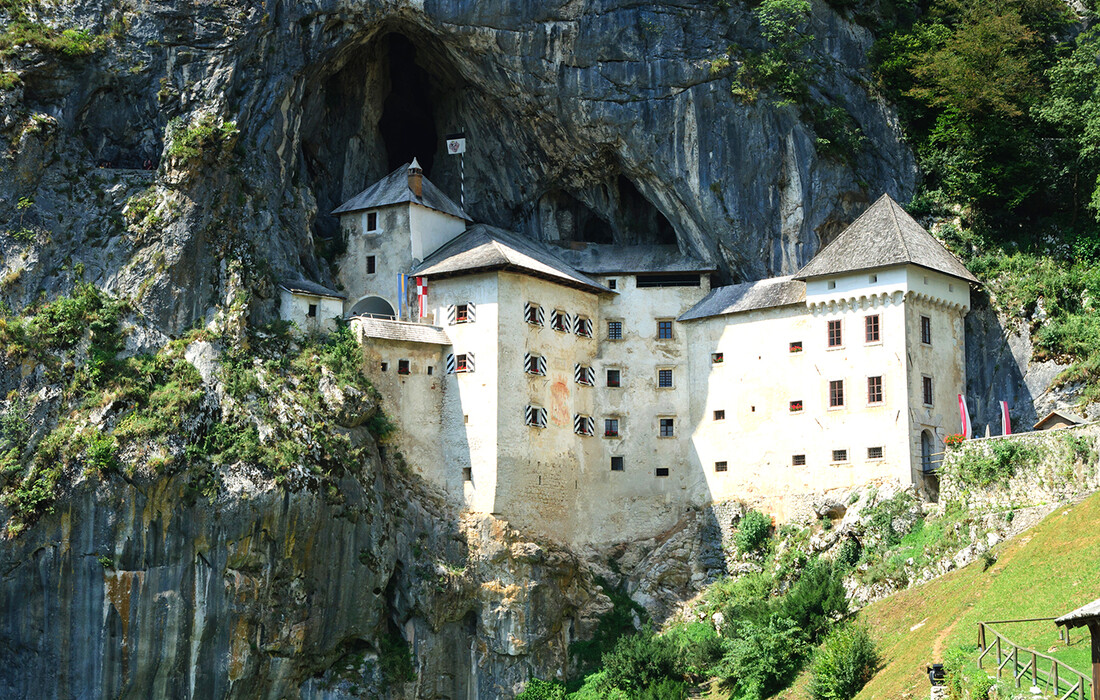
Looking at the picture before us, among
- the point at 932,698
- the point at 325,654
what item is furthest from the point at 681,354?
the point at 932,698

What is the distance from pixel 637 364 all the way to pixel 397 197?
1451cm

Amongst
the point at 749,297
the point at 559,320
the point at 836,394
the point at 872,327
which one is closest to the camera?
the point at 872,327

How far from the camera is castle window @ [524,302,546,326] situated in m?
70.9

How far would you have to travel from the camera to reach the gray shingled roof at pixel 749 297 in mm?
70188

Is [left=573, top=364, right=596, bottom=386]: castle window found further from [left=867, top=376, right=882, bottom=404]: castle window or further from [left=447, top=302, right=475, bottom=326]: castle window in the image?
[left=867, top=376, right=882, bottom=404]: castle window

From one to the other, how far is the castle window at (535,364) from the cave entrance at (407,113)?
51.2 ft

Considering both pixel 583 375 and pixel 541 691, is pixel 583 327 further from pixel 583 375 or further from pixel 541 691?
pixel 541 691

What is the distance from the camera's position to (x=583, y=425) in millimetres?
72062

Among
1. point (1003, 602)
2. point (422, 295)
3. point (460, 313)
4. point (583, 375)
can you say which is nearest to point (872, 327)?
point (583, 375)

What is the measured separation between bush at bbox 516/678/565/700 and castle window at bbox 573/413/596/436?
39.3 feet

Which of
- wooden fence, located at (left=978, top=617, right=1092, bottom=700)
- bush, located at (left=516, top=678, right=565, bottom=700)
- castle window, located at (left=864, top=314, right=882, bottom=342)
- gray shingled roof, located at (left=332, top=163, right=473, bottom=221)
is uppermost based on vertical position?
gray shingled roof, located at (left=332, top=163, right=473, bottom=221)

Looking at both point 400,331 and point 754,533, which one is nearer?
point 754,533

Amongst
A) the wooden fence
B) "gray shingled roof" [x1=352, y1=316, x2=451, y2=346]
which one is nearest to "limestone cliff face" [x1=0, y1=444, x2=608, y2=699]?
"gray shingled roof" [x1=352, y1=316, x2=451, y2=346]

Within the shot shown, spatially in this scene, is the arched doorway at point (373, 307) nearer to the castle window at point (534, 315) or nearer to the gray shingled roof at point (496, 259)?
the gray shingled roof at point (496, 259)
